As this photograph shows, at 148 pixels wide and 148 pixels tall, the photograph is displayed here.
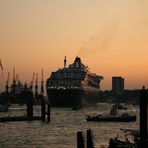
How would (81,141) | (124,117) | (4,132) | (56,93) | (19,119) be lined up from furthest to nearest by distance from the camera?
(56,93), (124,117), (19,119), (4,132), (81,141)

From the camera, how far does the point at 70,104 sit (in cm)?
16775

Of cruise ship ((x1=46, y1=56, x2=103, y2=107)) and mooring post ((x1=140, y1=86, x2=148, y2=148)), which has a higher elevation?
cruise ship ((x1=46, y1=56, x2=103, y2=107))

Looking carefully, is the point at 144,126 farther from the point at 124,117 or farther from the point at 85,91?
→ the point at 85,91

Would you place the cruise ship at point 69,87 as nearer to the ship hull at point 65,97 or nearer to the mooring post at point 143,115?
the ship hull at point 65,97

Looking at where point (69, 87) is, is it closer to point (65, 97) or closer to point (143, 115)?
point (65, 97)

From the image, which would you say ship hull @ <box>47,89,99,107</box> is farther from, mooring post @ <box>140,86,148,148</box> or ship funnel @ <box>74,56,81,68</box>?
mooring post @ <box>140,86,148,148</box>

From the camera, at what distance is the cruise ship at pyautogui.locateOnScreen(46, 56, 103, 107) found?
167250 mm

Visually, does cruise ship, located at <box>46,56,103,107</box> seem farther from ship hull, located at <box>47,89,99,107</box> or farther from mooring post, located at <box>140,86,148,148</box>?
mooring post, located at <box>140,86,148,148</box>

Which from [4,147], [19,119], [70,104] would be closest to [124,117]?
[19,119]

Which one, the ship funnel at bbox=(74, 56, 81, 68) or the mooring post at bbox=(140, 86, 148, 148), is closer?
the mooring post at bbox=(140, 86, 148, 148)

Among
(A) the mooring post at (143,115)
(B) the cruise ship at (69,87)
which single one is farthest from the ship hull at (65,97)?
(A) the mooring post at (143,115)

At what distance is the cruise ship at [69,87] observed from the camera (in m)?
167

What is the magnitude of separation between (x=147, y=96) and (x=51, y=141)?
26568mm

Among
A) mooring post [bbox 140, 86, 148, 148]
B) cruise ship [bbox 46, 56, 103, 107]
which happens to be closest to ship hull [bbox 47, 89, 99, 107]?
cruise ship [bbox 46, 56, 103, 107]
